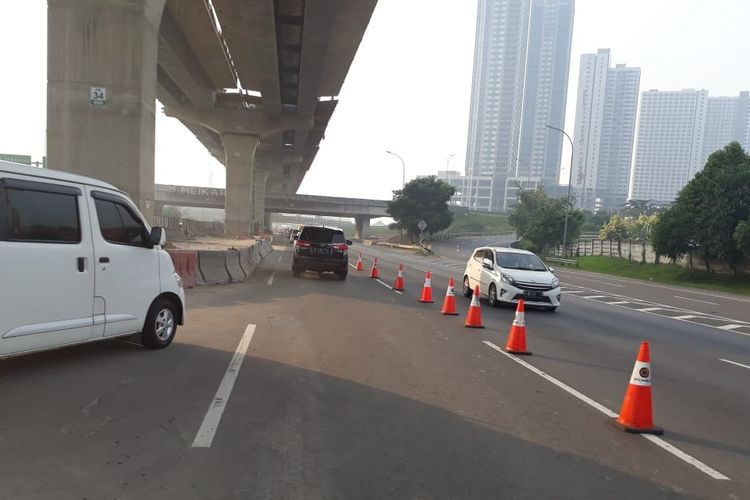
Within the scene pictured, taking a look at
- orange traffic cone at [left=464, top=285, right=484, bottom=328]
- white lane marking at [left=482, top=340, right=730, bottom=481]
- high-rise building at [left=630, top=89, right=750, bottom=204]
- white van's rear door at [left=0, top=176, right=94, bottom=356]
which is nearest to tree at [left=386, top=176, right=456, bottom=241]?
orange traffic cone at [left=464, top=285, right=484, bottom=328]

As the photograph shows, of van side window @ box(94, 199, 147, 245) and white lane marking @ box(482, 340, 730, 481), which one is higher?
van side window @ box(94, 199, 147, 245)

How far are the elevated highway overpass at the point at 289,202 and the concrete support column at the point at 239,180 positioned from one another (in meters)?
41.3

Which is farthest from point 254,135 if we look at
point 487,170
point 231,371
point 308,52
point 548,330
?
point 487,170

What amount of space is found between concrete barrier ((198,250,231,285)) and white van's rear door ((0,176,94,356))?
10.2 metres

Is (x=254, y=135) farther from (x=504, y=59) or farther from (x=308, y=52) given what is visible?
(x=504, y=59)

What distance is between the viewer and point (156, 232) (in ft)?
23.9

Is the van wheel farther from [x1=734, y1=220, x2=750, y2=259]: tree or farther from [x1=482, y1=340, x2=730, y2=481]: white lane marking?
[x1=734, y1=220, x2=750, y2=259]: tree

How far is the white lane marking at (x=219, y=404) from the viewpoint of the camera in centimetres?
455

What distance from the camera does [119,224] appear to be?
687cm

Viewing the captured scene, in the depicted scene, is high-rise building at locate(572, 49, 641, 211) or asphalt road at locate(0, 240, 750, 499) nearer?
asphalt road at locate(0, 240, 750, 499)

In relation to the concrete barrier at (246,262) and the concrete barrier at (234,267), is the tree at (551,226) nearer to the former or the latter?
the concrete barrier at (246,262)

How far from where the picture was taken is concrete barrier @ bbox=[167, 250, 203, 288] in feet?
48.5

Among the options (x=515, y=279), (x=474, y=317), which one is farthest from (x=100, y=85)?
(x=515, y=279)

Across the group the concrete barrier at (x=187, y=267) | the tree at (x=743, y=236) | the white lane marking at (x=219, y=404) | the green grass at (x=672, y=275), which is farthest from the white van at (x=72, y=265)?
the green grass at (x=672, y=275)
